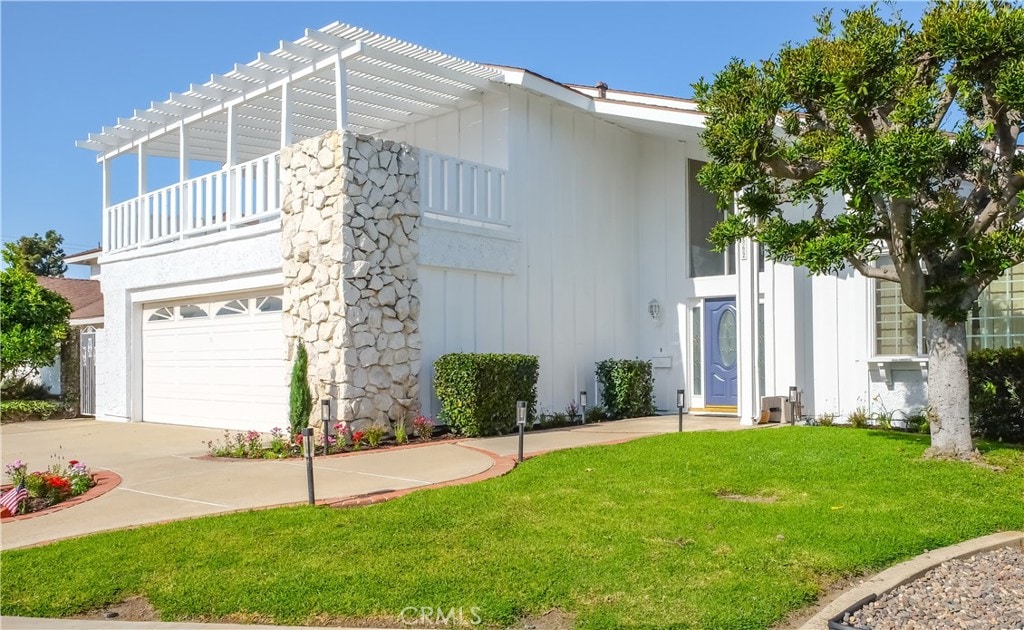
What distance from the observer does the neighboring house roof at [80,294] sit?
20.4 meters

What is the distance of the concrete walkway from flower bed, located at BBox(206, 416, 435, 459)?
45 centimetres

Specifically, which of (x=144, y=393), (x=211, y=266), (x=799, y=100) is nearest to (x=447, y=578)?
(x=799, y=100)

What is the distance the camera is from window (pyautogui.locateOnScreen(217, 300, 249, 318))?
1411cm

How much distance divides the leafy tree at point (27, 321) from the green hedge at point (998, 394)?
17594 millimetres

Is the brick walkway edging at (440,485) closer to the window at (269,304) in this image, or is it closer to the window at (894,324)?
the window at (269,304)

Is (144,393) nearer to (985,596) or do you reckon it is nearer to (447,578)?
(447,578)

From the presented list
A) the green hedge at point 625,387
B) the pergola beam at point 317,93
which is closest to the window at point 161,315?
the pergola beam at point 317,93

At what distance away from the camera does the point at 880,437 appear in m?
10.5

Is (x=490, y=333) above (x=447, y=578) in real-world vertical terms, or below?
above

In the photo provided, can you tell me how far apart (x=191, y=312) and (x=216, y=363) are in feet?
4.60

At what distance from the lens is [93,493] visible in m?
8.55

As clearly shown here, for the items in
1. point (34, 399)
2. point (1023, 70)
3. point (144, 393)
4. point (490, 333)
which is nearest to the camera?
point (1023, 70)

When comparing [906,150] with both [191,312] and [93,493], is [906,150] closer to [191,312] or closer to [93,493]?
[93,493]

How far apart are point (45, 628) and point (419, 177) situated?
893 centimetres
